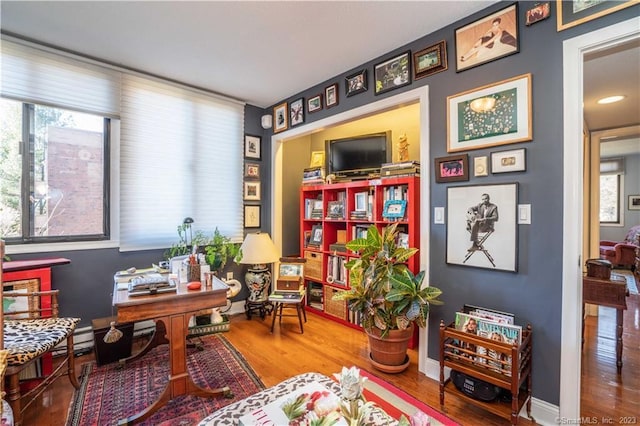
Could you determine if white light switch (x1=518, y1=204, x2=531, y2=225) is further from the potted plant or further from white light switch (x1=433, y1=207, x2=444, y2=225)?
the potted plant

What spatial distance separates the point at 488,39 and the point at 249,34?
1764 millimetres

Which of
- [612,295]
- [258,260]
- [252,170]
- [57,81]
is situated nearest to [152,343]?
[258,260]

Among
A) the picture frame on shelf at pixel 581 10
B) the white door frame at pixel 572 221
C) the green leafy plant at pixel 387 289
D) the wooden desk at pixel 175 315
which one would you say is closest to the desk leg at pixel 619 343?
the white door frame at pixel 572 221

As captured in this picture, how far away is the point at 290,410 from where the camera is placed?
1.00 m

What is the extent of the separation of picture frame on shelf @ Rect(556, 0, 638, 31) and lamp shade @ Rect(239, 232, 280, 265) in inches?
114

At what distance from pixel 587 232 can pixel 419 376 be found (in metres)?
→ 3.12

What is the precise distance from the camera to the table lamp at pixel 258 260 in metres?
3.10

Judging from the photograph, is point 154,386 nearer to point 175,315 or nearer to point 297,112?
point 175,315

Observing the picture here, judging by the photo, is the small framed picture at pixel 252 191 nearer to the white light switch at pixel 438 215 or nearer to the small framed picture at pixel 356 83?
the small framed picture at pixel 356 83

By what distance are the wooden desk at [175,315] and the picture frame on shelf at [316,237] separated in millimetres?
1801

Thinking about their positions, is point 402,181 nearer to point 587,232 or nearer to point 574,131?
point 574,131

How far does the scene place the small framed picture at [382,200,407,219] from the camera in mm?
2804

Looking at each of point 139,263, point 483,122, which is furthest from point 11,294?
point 483,122

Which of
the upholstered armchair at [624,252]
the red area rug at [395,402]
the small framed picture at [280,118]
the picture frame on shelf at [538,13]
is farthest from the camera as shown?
the upholstered armchair at [624,252]
